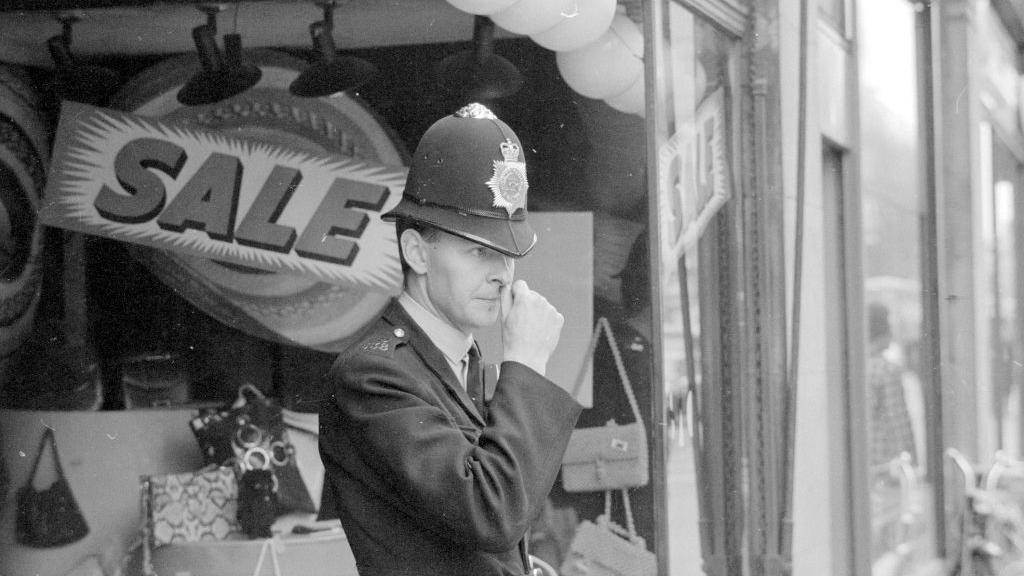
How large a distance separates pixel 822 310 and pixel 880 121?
6.69ft

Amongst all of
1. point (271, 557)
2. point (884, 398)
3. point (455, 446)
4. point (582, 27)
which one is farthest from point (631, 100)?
point (884, 398)

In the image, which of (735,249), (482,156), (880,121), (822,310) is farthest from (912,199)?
(482,156)

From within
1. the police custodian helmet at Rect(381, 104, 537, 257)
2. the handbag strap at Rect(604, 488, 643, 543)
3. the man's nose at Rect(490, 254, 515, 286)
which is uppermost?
the police custodian helmet at Rect(381, 104, 537, 257)

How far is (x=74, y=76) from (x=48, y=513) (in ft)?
5.87

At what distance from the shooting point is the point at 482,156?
8.00 feet

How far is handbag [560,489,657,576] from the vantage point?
5.25 metres

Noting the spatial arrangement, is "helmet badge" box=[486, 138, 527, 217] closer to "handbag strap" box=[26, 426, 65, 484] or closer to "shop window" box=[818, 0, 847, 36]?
"handbag strap" box=[26, 426, 65, 484]

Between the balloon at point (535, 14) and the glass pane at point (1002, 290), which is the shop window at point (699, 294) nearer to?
the balloon at point (535, 14)

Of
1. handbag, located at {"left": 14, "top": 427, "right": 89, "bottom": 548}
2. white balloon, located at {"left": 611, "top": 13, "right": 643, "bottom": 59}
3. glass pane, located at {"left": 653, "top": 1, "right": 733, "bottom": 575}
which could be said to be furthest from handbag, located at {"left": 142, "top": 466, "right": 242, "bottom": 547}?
white balloon, located at {"left": 611, "top": 13, "right": 643, "bottom": 59}

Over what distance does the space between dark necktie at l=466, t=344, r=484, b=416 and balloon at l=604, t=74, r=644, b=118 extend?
2.65 meters

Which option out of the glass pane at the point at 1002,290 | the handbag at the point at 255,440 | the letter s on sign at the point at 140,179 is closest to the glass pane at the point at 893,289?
the glass pane at the point at 1002,290

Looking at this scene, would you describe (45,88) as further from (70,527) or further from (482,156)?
(482,156)

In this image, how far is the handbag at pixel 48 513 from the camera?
5438mm

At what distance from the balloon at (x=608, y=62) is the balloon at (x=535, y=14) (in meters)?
0.26
